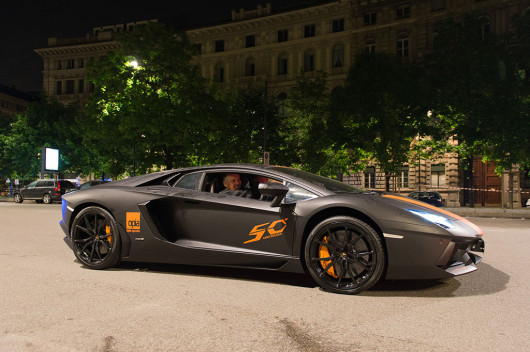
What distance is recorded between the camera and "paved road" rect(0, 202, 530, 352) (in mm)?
2973

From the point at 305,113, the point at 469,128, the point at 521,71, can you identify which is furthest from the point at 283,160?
the point at 521,71

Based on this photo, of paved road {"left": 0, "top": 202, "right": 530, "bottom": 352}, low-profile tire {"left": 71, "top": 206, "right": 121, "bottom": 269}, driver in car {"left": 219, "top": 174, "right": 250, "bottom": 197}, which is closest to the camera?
paved road {"left": 0, "top": 202, "right": 530, "bottom": 352}

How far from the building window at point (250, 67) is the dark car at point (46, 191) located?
20.9 meters

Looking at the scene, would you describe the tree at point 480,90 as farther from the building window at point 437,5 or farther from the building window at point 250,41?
the building window at point 250,41

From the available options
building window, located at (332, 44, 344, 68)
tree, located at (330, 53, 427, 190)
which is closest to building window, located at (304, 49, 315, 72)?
building window, located at (332, 44, 344, 68)

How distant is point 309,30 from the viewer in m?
43.2

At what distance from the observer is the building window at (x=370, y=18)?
39.2 meters

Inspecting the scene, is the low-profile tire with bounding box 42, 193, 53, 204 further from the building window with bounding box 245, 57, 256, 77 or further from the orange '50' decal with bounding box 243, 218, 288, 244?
the orange '50' decal with bounding box 243, 218, 288, 244

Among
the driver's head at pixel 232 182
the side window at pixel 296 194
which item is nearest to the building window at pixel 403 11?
the driver's head at pixel 232 182

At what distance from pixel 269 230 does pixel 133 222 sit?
5.44 feet

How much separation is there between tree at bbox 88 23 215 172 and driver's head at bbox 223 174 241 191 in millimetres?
21623

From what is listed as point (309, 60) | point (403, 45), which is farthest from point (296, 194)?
point (309, 60)

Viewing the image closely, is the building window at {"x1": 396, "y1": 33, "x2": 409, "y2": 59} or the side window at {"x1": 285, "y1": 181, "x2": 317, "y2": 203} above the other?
the building window at {"x1": 396, "y1": 33, "x2": 409, "y2": 59}

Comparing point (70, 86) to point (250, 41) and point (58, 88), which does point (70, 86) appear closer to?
point (58, 88)
